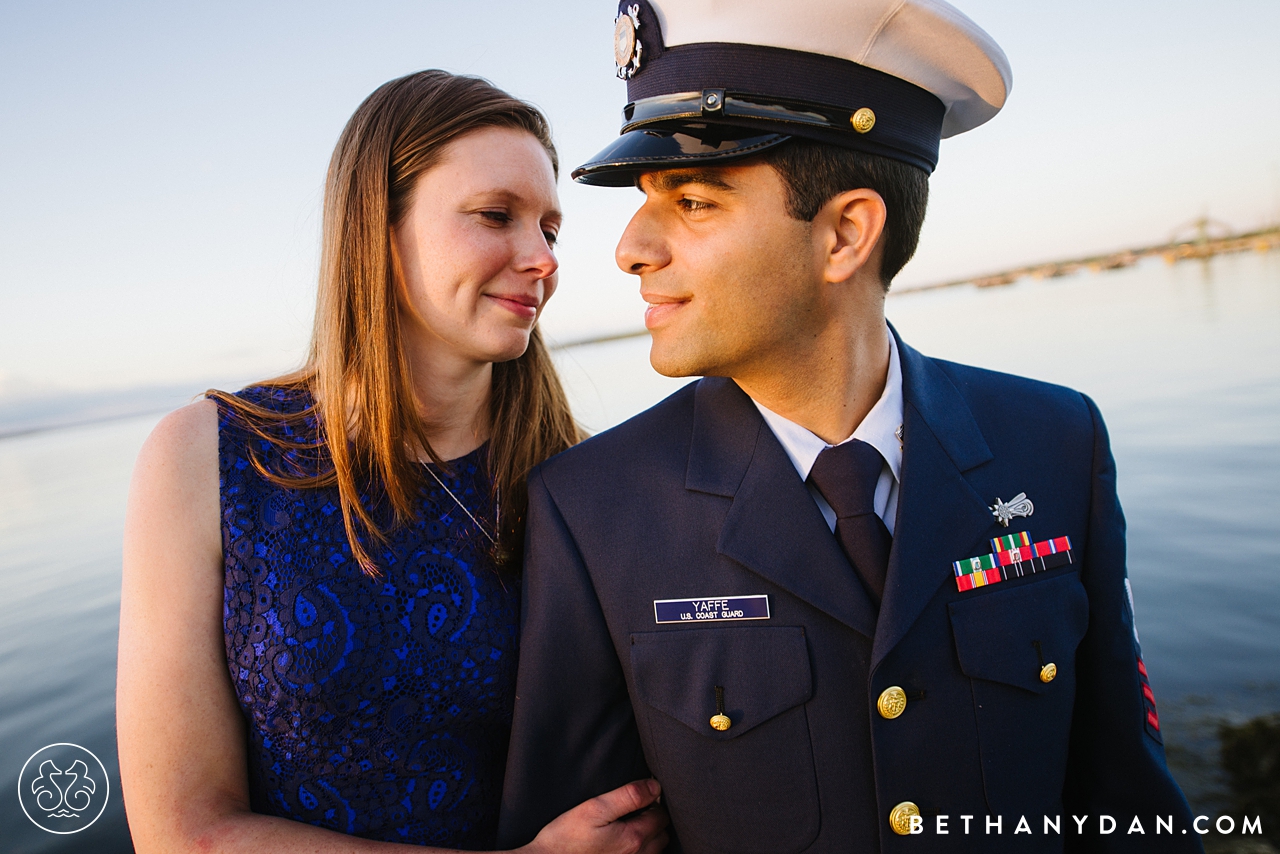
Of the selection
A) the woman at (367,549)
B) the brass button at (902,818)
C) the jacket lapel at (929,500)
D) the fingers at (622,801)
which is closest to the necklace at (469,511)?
the woman at (367,549)

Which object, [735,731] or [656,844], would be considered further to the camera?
[656,844]

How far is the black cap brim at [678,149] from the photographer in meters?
1.69

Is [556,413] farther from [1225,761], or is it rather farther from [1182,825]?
[1225,761]

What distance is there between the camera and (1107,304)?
2781cm

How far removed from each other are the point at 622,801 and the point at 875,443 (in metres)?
1.13

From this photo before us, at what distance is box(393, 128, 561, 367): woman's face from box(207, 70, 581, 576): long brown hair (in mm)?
59

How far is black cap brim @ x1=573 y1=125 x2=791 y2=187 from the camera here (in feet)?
5.53

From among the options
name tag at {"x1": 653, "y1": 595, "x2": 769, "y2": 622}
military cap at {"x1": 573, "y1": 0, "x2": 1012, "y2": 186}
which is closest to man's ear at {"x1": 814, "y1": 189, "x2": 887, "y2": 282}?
military cap at {"x1": 573, "y1": 0, "x2": 1012, "y2": 186}

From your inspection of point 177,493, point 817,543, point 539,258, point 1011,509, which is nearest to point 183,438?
point 177,493

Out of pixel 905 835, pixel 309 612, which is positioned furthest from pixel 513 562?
pixel 905 835

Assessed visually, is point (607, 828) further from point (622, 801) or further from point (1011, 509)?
point (1011, 509)

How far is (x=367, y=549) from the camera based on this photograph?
2047 millimetres

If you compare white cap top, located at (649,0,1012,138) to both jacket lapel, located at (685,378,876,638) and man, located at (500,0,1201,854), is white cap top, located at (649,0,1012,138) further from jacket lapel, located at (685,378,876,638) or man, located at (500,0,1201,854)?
jacket lapel, located at (685,378,876,638)

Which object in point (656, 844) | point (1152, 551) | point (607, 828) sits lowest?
point (1152, 551)
